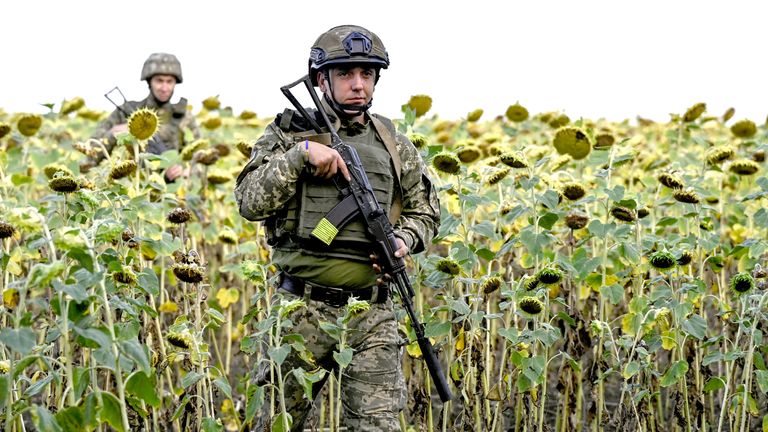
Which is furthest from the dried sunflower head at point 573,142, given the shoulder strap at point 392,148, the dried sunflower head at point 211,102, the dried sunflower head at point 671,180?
the dried sunflower head at point 211,102

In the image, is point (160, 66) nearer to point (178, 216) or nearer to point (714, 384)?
point (178, 216)

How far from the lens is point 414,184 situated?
3.95 meters

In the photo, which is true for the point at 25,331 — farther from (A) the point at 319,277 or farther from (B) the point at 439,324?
(B) the point at 439,324

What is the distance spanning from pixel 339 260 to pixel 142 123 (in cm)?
166

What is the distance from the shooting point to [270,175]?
11.6ft

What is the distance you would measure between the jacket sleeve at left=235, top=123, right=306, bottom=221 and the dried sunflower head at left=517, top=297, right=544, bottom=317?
3.52 ft

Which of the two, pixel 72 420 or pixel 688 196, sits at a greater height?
pixel 688 196

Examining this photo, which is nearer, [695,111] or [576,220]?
[576,220]

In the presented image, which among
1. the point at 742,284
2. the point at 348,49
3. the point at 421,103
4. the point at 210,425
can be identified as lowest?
the point at 210,425

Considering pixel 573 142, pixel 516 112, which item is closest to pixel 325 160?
pixel 573 142

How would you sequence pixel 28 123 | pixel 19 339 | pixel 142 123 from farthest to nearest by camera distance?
1. pixel 28 123
2. pixel 142 123
3. pixel 19 339

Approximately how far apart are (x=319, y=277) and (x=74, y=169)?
213cm

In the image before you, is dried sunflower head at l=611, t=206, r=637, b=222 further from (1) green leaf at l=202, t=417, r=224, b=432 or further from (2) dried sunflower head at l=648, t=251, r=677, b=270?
(1) green leaf at l=202, t=417, r=224, b=432

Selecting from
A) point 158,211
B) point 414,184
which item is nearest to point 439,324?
point 414,184
